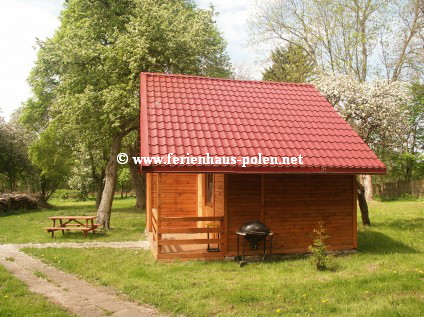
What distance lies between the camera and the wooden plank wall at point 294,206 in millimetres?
9828

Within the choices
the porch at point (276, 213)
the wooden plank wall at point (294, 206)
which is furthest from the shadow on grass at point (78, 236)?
the wooden plank wall at point (294, 206)

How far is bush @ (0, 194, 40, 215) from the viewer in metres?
23.1

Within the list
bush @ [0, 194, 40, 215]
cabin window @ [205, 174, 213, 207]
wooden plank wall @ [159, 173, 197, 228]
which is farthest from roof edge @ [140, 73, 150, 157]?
bush @ [0, 194, 40, 215]

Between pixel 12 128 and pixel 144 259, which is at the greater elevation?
pixel 12 128

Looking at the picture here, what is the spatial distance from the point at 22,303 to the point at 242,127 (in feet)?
20.7

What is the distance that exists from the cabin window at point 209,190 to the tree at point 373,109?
732 centimetres

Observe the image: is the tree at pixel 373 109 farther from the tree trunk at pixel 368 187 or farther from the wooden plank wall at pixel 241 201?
the tree trunk at pixel 368 187

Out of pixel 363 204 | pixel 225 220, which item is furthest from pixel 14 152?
pixel 363 204

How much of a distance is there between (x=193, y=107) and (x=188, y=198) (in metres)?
4.59

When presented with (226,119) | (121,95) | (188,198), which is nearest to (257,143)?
(226,119)

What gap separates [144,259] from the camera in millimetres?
9672

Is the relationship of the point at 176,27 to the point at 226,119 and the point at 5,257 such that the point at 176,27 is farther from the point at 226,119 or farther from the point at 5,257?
the point at 5,257

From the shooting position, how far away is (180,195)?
47.3ft

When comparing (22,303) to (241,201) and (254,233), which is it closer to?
(254,233)
